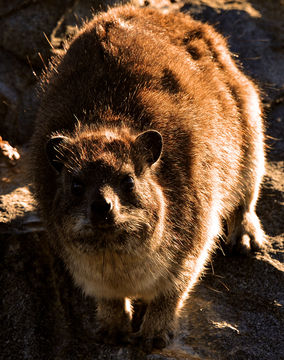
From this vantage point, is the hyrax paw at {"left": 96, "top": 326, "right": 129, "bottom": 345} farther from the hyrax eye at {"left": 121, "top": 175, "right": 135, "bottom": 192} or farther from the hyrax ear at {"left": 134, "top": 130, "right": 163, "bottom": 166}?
the hyrax ear at {"left": 134, "top": 130, "right": 163, "bottom": 166}

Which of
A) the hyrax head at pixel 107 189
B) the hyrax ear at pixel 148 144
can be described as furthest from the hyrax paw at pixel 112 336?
the hyrax ear at pixel 148 144

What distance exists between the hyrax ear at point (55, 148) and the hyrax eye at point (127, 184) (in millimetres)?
661

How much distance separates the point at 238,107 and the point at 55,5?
3.80 m

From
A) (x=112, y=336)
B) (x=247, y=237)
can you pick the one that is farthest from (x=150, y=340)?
(x=247, y=237)

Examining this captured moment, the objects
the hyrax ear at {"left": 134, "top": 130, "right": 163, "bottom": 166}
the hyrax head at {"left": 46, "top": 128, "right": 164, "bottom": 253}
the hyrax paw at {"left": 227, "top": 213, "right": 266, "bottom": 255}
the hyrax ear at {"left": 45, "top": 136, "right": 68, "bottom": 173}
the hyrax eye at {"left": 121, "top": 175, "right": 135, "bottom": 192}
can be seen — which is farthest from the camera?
the hyrax paw at {"left": 227, "top": 213, "right": 266, "bottom": 255}

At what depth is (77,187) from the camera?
398 centimetres

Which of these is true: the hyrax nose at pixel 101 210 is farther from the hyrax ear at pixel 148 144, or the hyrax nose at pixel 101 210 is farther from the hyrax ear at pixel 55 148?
the hyrax ear at pixel 55 148

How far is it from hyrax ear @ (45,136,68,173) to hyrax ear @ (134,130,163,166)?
2.04 feet

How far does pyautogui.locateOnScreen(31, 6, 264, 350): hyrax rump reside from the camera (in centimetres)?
399

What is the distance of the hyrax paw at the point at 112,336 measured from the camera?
4.69 metres

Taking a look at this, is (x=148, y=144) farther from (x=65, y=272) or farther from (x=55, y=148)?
(x=65, y=272)

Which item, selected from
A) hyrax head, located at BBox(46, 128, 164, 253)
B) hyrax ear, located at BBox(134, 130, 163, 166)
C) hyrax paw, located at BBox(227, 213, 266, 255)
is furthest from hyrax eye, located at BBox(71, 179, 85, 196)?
hyrax paw, located at BBox(227, 213, 266, 255)

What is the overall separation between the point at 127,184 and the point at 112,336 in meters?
1.57

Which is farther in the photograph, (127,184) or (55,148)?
(55,148)
